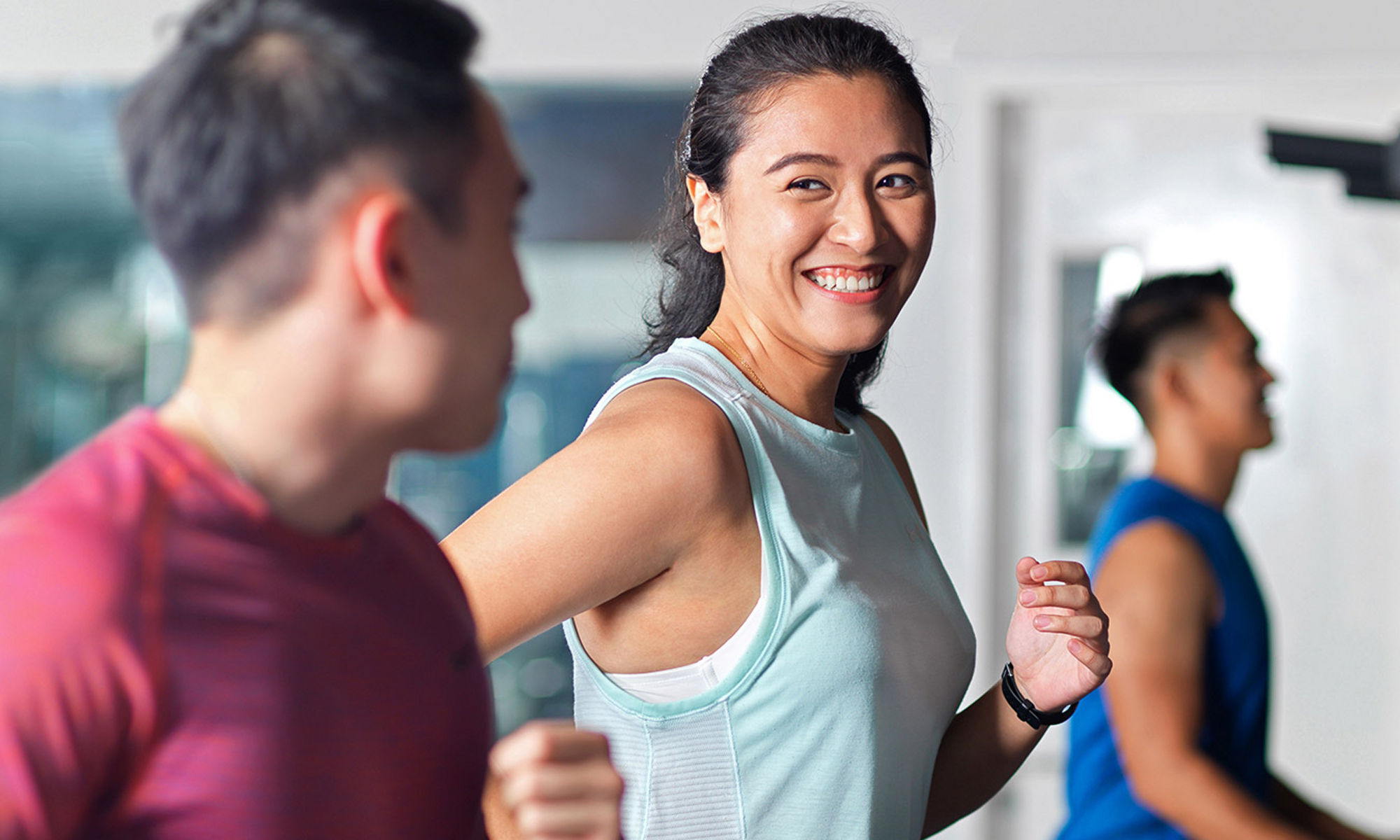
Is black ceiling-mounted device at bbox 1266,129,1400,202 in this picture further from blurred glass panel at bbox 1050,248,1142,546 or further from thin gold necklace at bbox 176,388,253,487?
thin gold necklace at bbox 176,388,253,487

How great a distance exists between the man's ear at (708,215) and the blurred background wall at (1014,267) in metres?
1.54

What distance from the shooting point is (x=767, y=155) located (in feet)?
3.38

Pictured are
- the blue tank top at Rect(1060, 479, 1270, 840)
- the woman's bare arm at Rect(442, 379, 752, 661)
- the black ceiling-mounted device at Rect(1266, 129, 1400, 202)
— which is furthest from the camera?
the blue tank top at Rect(1060, 479, 1270, 840)

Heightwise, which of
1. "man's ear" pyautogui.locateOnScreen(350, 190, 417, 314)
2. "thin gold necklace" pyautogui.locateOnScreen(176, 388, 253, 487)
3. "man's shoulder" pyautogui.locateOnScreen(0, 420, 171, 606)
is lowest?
"man's shoulder" pyautogui.locateOnScreen(0, 420, 171, 606)

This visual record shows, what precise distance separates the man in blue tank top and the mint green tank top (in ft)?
2.46

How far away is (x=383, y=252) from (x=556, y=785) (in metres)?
0.23

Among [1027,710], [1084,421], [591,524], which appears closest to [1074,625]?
[1027,710]

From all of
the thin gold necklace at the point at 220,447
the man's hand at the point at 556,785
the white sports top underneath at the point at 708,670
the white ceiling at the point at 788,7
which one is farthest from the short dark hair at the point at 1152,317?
the thin gold necklace at the point at 220,447

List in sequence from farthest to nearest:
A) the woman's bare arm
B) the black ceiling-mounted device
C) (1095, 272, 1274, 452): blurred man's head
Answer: (1095, 272, 1274, 452): blurred man's head, the black ceiling-mounted device, the woman's bare arm

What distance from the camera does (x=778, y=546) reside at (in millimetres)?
940

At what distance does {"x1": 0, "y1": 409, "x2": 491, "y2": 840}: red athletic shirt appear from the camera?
41 centimetres

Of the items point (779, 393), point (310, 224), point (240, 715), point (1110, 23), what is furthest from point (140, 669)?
point (1110, 23)

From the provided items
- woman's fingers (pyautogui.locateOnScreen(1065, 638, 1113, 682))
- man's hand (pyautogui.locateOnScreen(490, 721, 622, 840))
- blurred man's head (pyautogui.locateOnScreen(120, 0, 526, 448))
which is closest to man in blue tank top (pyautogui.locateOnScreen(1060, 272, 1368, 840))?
woman's fingers (pyautogui.locateOnScreen(1065, 638, 1113, 682))

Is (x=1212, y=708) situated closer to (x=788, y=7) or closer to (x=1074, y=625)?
(x=1074, y=625)
